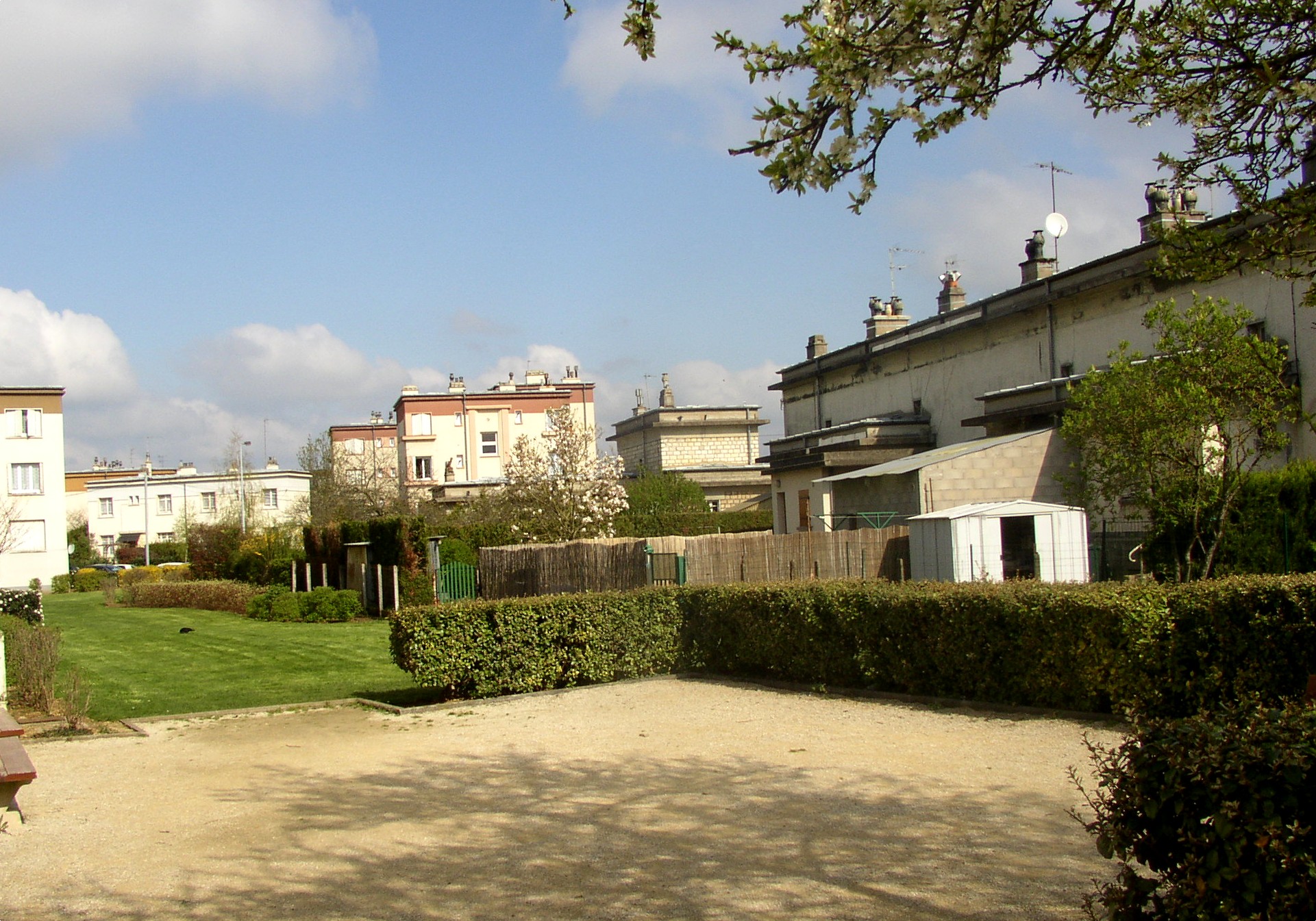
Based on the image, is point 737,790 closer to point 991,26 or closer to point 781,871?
point 781,871

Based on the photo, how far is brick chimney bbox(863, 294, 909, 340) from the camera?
4775 centimetres

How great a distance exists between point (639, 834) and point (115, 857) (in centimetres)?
325

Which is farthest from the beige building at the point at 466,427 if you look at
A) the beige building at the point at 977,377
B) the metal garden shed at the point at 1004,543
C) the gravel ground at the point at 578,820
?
the gravel ground at the point at 578,820

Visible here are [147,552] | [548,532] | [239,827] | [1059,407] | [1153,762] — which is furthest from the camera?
[147,552]

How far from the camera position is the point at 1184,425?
66.1 ft

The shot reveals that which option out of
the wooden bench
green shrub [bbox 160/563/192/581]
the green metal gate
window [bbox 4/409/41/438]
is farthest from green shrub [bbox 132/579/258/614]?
the wooden bench

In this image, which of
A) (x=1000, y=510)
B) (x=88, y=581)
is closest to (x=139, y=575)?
(x=88, y=581)

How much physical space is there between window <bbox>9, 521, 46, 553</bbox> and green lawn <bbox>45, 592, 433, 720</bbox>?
29.6 m

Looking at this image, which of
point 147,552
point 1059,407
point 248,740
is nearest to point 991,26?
point 248,740

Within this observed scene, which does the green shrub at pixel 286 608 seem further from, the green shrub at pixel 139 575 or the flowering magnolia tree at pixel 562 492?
the green shrub at pixel 139 575

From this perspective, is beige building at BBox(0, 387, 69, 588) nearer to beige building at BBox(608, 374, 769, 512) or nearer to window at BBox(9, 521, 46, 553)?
window at BBox(9, 521, 46, 553)

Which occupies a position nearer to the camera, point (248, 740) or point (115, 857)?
point (115, 857)

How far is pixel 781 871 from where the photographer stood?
20.9 ft

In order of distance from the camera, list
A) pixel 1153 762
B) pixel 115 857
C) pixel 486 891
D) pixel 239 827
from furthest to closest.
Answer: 1. pixel 239 827
2. pixel 115 857
3. pixel 486 891
4. pixel 1153 762
